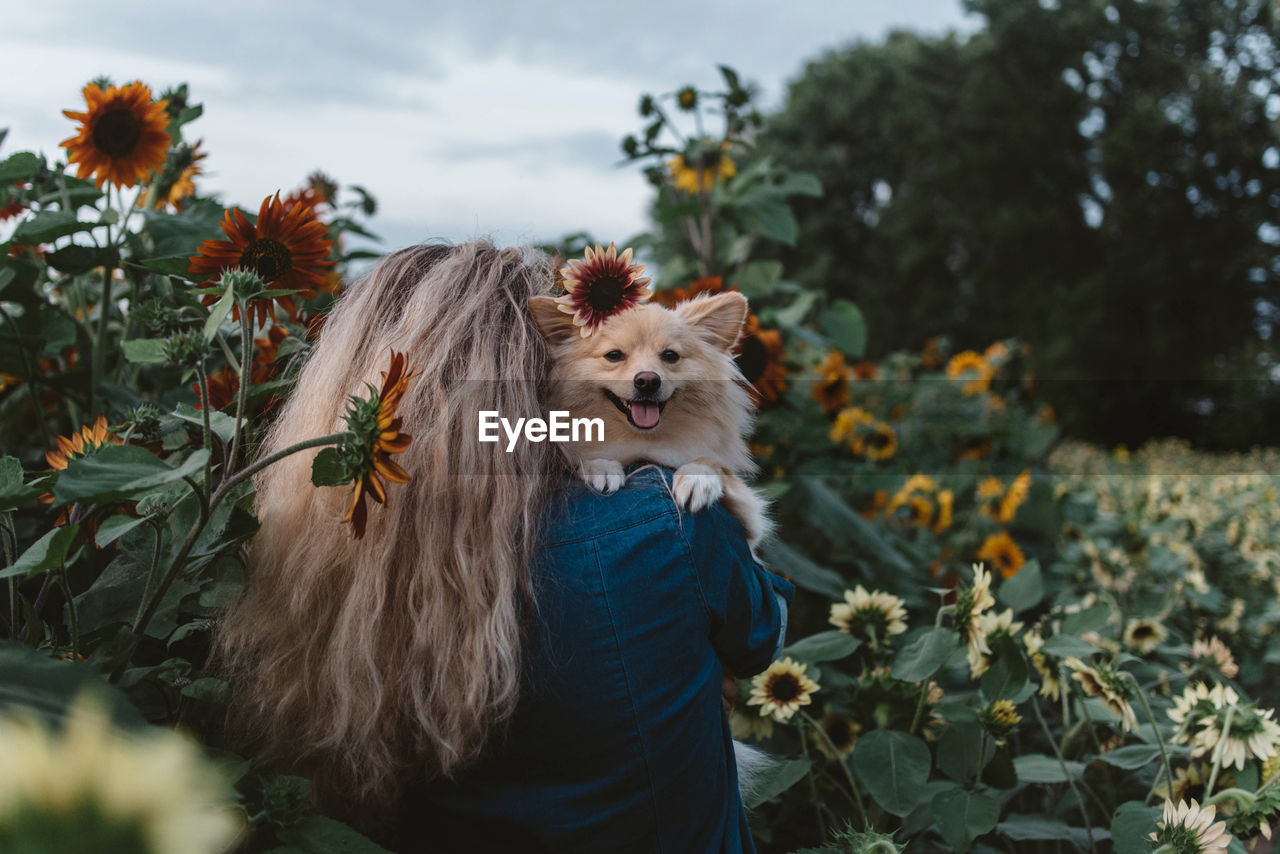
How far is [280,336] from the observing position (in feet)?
6.16

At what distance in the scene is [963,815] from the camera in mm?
1823

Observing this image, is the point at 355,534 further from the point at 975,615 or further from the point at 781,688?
the point at 975,615

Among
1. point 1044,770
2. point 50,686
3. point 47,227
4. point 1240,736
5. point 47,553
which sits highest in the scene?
point 47,227

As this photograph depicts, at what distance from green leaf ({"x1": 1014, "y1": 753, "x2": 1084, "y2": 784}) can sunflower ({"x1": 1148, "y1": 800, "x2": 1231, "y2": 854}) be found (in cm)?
39

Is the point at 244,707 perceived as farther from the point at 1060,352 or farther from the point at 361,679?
the point at 1060,352

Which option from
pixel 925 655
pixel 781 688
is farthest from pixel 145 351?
pixel 925 655

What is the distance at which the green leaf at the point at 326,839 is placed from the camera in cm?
115

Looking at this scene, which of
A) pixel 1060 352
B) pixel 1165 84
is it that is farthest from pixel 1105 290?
pixel 1165 84

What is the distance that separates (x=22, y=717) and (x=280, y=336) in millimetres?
1230

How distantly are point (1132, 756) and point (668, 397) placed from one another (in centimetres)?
134

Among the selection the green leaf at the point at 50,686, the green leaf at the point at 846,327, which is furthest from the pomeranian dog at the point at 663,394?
the green leaf at the point at 846,327

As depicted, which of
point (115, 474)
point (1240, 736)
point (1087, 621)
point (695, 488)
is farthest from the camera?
point (1087, 621)

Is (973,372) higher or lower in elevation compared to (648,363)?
higher

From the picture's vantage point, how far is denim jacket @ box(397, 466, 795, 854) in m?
1.43
